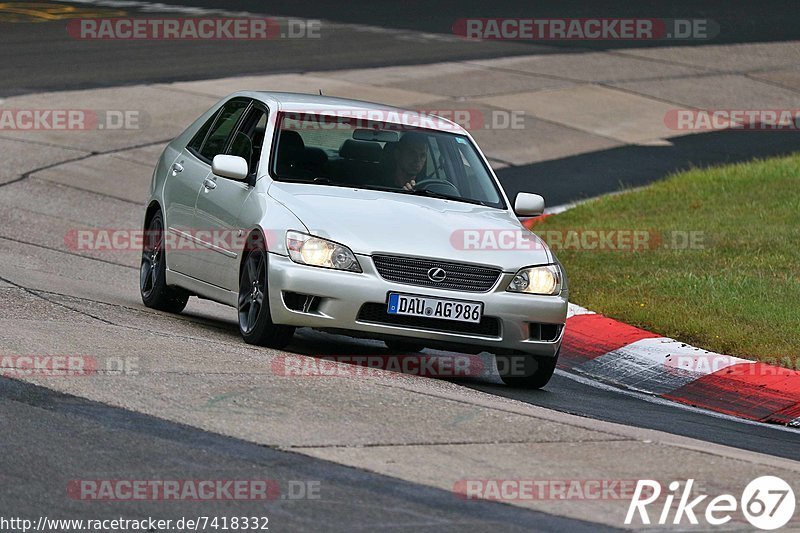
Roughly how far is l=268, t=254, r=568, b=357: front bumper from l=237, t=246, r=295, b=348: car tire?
0.12m

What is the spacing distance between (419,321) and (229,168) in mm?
1642

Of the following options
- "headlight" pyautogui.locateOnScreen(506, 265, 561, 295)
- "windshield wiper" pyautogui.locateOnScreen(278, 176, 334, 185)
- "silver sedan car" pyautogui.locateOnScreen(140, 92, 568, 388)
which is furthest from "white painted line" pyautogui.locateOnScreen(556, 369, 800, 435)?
"windshield wiper" pyautogui.locateOnScreen(278, 176, 334, 185)

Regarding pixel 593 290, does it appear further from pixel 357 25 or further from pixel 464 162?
pixel 357 25

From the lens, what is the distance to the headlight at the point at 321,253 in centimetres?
875

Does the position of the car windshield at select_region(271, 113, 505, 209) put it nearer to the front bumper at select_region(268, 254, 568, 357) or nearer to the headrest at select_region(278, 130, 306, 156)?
the headrest at select_region(278, 130, 306, 156)

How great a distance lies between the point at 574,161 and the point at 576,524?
14242mm

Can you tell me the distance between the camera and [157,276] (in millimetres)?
10945

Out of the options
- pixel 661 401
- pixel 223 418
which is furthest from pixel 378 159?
pixel 223 418

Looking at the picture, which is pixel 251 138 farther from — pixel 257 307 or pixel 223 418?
pixel 223 418

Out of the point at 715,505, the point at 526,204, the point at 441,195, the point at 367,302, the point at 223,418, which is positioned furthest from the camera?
the point at 526,204

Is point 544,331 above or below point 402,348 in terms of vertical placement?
above

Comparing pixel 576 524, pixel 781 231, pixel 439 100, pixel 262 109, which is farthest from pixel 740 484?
pixel 439 100

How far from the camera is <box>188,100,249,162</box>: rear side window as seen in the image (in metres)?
10.7

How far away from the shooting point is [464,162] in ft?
34.0
